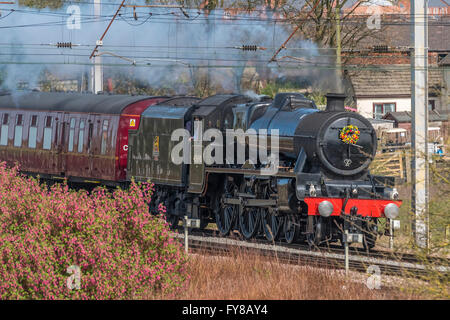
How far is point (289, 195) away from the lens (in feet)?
55.3

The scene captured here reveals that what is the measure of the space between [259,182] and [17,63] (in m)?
17.7

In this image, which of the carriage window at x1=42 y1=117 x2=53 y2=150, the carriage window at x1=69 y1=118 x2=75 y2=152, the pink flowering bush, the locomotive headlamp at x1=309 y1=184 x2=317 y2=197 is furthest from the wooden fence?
the carriage window at x1=42 y1=117 x2=53 y2=150

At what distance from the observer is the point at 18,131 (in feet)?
84.2

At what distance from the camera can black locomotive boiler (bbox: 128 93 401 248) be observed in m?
16.5

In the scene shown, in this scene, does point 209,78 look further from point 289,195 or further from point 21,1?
point 289,195

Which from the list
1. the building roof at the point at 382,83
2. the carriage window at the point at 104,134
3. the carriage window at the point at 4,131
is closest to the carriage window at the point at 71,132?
the carriage window at the point at 104,134

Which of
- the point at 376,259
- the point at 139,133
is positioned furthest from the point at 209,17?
the point at 376,259

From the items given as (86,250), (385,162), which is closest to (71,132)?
(86,250)

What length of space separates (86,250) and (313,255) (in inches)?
227

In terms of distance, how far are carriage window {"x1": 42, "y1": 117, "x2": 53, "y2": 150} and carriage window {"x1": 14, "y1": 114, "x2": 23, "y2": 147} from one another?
1340 millimetres

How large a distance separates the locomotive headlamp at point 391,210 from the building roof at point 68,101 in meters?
8.77

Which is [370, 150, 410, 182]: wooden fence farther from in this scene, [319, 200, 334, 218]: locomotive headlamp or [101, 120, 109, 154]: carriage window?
[101, 120, 109, 154]: carriage window

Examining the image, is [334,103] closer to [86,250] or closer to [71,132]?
[86,250]

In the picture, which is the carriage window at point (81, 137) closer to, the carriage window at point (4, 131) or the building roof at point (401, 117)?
the carriage window at point (4, 131)
